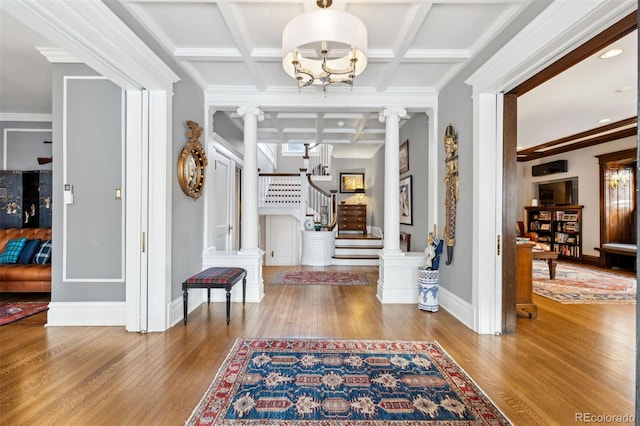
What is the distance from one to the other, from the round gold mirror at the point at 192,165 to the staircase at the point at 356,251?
3.86 metres

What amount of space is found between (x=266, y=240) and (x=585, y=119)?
6919mm

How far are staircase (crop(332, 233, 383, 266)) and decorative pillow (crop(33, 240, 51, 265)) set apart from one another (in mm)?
4948

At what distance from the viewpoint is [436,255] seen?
3631 mm

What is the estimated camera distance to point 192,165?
3.55 meters

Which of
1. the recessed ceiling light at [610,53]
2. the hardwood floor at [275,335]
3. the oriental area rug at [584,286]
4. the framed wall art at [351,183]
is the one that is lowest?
the oriental area rug at [584,286]

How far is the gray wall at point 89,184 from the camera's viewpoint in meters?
3.09

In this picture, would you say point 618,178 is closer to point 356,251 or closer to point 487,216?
point 356,251

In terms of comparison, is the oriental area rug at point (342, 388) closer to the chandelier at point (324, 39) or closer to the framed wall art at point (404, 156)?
the chandelier at point (324, 39)

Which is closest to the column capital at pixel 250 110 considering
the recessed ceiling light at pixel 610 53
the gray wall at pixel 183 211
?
the gray wall at pixel 183 211

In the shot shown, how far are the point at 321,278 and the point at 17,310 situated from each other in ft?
13.4

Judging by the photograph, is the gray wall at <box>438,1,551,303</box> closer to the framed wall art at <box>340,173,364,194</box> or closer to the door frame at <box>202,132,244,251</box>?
the door frame at <box>202,132,244,251</box>

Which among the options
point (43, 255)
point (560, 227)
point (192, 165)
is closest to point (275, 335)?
point (192, 165)

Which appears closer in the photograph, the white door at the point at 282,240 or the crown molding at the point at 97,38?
the crown molding at the point at 97,38

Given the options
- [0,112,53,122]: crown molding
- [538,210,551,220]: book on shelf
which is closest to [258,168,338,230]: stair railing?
[0,112,53,122]: crown molding
